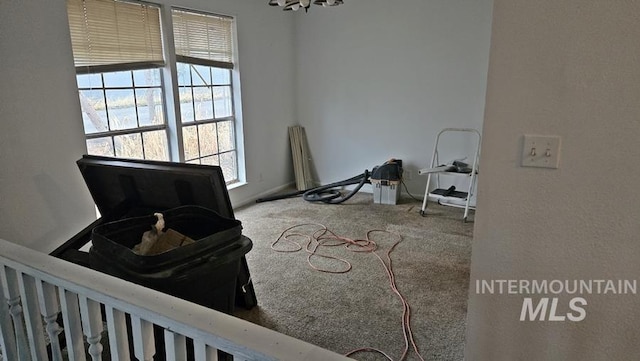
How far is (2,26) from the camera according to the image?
2400mm

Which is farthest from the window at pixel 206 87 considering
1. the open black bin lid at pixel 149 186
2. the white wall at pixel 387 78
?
the open black bin lid at pixel 149 186

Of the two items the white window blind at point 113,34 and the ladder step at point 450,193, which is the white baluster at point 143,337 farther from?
the ladder step at point 450,193

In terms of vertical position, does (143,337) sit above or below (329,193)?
above

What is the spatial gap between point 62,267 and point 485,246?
150cm

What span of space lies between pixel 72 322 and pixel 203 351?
1.90 ft

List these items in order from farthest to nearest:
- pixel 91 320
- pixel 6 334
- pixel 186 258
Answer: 1. pixel 186 258
2. pixel 6 334
3. pixel 91 320

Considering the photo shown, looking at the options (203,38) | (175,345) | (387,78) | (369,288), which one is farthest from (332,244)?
(175,345)

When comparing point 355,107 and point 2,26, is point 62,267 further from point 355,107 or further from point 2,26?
point 355,107

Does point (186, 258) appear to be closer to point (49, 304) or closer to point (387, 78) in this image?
point (49, 304)

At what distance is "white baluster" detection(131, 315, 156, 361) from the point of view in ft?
3.42

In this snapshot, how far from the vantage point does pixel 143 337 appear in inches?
41.4

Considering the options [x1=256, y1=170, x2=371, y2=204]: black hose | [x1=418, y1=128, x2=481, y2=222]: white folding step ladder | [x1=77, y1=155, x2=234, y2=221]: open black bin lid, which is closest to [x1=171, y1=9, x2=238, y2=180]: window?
[x1=256, y1=170, x2=371, y2=204]: black hose

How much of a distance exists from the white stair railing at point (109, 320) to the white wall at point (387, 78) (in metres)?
4.35

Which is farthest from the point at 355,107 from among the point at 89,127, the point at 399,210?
the point at 89,127
